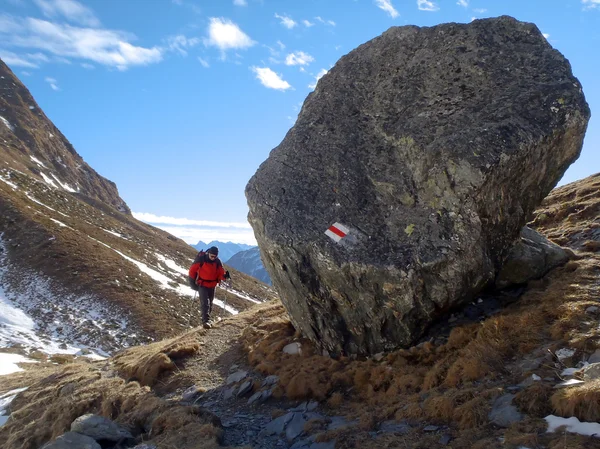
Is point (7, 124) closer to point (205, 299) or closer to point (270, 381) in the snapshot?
point (205, 299)

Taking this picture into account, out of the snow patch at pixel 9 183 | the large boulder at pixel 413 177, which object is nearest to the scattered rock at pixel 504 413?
the large boulder at pixel 413 177

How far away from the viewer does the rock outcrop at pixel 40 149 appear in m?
118

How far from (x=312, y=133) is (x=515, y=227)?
631cm

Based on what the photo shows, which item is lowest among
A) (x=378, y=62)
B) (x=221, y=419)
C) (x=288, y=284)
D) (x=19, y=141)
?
(x=221, y=419)

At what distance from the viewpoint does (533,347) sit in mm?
8281

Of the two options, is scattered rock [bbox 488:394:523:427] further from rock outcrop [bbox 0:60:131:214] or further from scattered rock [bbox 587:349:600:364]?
rock outcrop [bbox 0:60:131:214]

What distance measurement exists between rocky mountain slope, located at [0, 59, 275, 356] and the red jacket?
481 cm

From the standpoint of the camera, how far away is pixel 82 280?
47.7 m

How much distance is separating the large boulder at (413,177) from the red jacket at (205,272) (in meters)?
5.46

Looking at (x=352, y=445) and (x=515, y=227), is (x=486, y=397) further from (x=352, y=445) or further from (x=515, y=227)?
(x=515, y=227)

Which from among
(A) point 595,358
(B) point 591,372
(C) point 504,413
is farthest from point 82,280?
(B) point 591,372

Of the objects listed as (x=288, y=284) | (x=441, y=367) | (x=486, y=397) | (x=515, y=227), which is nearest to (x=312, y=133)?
(x=288, y=284)

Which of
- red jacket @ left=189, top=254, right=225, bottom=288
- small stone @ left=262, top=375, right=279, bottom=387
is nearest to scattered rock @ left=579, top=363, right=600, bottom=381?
small stone @ left=262, top=375, right=279, bottom=387

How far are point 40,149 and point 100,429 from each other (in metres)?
150
